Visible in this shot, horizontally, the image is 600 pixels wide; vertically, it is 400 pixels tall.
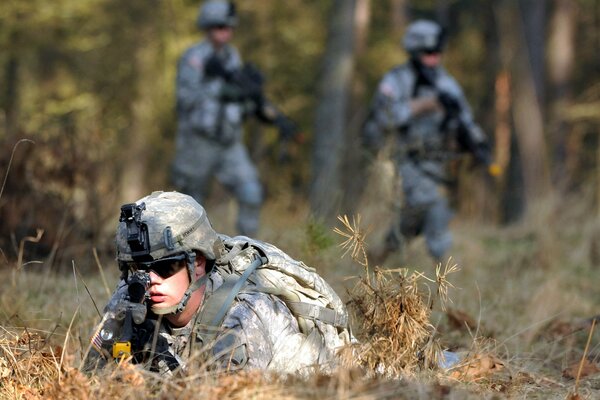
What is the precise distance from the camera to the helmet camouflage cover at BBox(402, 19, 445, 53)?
7.91 meters

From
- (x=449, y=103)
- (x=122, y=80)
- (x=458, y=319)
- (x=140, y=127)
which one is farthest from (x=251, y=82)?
(x=122, y=80)

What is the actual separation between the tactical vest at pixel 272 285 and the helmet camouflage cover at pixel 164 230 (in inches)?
4.5

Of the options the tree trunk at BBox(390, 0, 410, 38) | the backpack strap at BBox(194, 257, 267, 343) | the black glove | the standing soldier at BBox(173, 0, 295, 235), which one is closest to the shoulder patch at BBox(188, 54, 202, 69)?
the standing soldier at BBox(173, 0, 295, 235)

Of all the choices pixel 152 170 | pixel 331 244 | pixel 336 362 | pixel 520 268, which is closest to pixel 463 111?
pixel 520 268

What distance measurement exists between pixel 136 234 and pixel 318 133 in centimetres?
1008

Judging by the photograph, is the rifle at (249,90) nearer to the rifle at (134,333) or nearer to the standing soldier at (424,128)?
the standing soldier at (424,128)

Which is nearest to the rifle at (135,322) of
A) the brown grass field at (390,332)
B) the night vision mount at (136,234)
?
the night vision mount at (136,234)

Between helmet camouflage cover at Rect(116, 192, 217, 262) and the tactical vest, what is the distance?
11cm

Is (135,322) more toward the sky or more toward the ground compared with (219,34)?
more toward the ground

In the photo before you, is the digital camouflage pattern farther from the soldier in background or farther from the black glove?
the soldier in background

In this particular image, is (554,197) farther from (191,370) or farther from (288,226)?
(191,370)

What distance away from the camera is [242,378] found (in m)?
3.28

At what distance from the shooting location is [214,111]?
27.5 ft

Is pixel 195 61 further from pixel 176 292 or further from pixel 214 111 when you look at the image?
pixel 176 292
